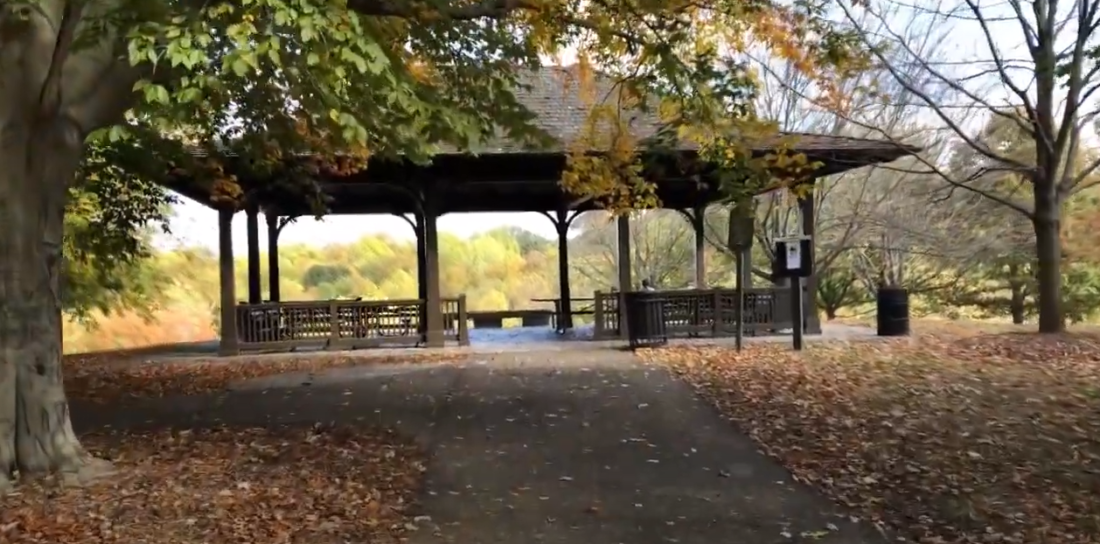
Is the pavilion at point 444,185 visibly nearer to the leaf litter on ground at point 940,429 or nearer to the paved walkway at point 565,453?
the paved walkway at point 565,453

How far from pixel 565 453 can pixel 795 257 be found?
24.7 ft

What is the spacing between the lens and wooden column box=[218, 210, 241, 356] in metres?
14.6

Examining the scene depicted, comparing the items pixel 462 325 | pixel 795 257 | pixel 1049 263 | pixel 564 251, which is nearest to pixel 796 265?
pixel 795 257

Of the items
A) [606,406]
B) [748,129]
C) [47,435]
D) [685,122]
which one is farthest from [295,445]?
[748,129]

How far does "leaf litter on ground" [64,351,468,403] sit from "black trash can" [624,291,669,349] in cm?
277

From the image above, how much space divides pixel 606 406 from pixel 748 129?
3.44 metres

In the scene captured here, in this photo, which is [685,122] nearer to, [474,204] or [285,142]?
[285,142]

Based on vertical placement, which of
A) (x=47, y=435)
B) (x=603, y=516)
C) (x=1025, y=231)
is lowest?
(x=603, y=516)

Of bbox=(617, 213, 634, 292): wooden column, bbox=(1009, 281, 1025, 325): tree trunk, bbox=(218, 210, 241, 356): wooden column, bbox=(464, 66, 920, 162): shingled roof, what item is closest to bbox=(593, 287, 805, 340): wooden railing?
bbox=(617, 213, 634, 292): wooden column

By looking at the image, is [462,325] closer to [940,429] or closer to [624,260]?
[624,260]

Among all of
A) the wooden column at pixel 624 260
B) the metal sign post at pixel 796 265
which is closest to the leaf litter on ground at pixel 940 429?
the metal sign post at pixel 796 265

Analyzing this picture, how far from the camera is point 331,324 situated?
49.3 ft

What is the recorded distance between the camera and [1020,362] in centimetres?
1055

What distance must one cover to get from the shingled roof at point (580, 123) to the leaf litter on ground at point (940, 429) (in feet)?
11.7
